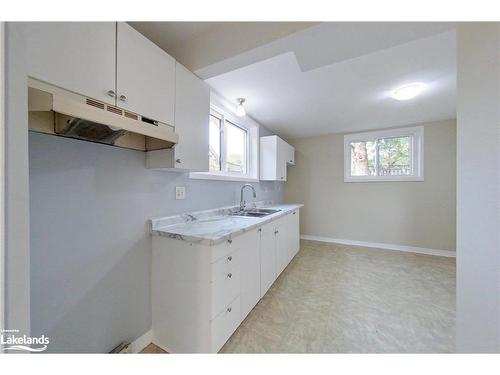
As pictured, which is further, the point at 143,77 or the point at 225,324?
the point at 225,324

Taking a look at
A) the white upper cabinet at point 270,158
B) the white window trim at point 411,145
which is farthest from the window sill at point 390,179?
the white upper cabinet at point 270,158

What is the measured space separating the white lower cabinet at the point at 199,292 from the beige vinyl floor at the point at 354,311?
0.18 m

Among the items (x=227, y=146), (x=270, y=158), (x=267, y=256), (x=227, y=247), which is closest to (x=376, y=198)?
(x=270, y=158)

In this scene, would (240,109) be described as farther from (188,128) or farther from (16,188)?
(16,188)

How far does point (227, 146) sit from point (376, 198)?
3.12 metres

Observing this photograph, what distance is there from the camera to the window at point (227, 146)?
7.52ft

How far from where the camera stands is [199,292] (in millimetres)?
1184

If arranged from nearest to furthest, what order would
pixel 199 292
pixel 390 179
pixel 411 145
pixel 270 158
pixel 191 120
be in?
1. pixel 199 292
2. pixel 191 120
3. pixel 270 158
4. pixel 411 145
5. pixel 390 179

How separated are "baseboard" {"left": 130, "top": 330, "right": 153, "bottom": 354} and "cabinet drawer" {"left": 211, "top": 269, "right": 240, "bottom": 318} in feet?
2.05
